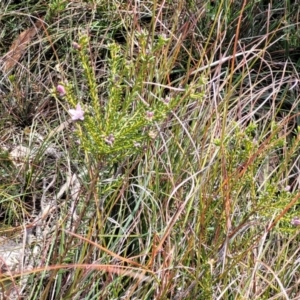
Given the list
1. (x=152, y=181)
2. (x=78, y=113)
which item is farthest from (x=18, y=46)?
(x=78, y=113)

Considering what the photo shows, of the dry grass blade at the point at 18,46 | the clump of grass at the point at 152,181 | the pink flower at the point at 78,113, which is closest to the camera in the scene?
the pink flower at the point at 78,113

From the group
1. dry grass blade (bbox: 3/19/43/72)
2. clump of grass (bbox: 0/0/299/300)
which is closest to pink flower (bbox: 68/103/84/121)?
clump of grass (bbox: 0/0/299/300)

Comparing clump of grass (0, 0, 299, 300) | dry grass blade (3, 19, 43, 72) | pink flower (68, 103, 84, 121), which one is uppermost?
pink flower (68, 103, 84, 121)

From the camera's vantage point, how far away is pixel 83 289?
1.42 metres

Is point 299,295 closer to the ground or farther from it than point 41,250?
closer to the ground

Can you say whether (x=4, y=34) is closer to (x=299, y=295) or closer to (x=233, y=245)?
(x=233, y=245)

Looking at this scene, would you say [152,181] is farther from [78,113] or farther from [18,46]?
[18,46]

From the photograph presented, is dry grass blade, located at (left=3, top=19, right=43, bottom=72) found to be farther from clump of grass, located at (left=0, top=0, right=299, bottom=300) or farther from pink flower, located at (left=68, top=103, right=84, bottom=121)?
pink flower, located at (left=68, top=103, right=84, bottom=121)

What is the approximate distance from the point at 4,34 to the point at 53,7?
211mm

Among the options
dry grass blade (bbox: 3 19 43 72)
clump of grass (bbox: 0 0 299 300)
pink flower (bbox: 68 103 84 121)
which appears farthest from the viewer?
dry grass blade (bbox: 3 19 43 72)

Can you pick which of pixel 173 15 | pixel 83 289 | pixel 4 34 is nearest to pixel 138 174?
pixel 83 289

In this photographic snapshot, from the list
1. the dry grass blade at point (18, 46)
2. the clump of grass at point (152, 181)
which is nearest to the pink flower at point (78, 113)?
the clump of grass at point (152, 181)

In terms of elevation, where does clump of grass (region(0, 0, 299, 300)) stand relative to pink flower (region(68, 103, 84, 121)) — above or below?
below

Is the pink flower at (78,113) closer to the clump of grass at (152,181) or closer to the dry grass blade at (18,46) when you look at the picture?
the clump of grass at (152,181)
